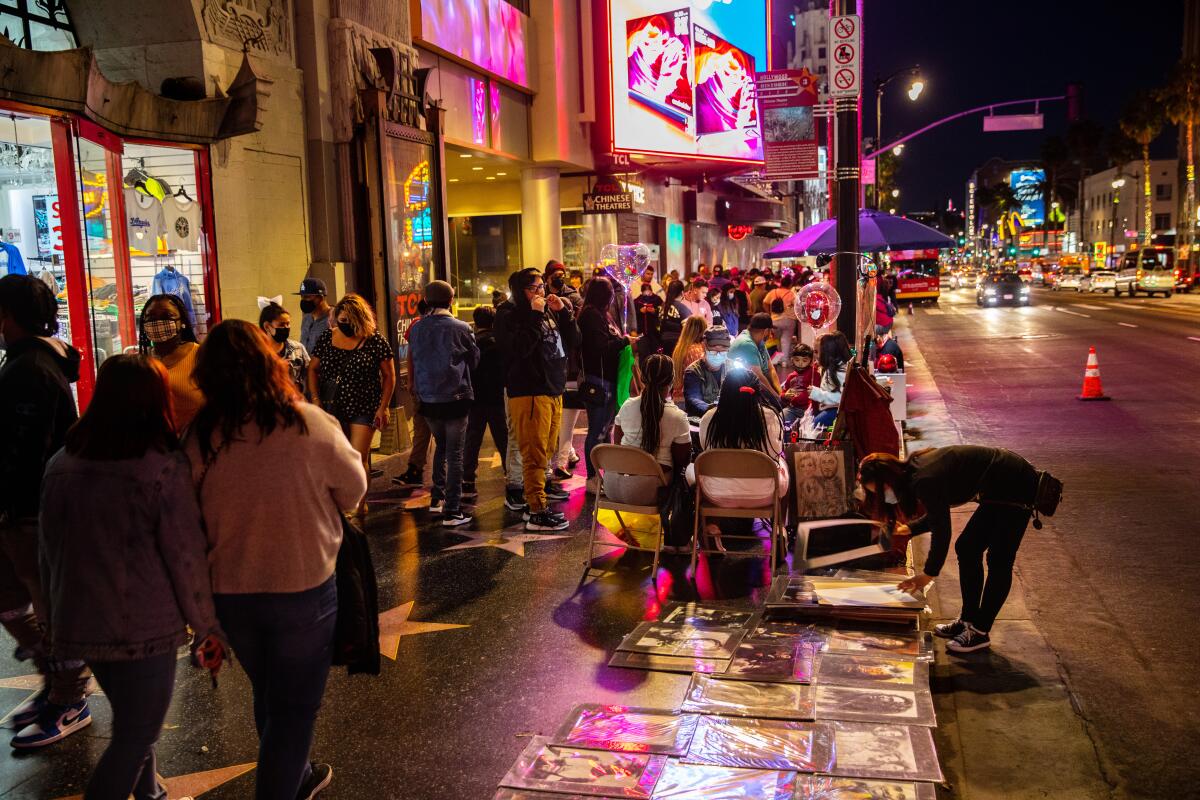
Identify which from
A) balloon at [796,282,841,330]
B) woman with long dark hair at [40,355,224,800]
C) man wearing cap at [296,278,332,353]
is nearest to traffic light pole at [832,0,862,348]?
balloon at [796,282,841,330]

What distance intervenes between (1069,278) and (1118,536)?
68.3 metres

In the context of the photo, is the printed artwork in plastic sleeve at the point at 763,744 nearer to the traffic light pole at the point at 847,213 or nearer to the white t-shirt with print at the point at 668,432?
the white t-shirt with print at the point at 668,432

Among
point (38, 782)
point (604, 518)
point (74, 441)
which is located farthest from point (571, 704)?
point (604, 518)

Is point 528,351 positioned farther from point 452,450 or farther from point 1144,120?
point 1144,120

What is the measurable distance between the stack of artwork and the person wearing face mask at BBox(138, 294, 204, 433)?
106 inches

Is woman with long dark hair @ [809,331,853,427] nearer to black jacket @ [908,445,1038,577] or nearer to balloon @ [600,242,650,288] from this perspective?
black jacket @ [908,445,1038,577]

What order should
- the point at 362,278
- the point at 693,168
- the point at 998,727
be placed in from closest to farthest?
1. the point at 998,727
2. the point at 362,278
3. the point at 693,168

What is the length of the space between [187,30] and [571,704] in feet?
26.5

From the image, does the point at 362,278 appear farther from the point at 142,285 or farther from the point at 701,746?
the point at 701,746

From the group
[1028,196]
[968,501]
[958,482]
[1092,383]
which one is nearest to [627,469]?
[958,482]

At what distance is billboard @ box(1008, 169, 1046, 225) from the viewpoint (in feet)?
557

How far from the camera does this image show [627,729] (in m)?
4.56

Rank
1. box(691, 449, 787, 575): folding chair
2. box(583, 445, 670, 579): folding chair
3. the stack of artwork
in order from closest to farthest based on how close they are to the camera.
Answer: the stack of artwork
box(691, 449, 787, 575): folding chair
box(583, 445, 670, 579): folding chair

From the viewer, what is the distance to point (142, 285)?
970 cm
